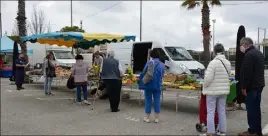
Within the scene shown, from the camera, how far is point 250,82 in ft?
20.8

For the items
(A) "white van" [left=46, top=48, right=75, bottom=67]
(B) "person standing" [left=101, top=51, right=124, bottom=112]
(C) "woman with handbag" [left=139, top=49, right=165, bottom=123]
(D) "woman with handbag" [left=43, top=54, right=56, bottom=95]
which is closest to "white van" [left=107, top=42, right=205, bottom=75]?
(D) "woman with handbag" [left=43, top=54, right=56, bottom=95]

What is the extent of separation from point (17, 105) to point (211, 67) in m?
6.73

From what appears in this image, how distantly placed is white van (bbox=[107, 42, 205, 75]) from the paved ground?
3.93 m

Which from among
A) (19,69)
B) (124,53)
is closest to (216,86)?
(19,69)

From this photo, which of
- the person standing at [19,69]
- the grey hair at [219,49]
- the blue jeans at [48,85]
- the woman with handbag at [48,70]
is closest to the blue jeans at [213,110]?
the grey hair at [219,49]

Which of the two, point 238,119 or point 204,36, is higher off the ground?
point 204,36

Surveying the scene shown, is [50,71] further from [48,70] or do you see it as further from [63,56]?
[63,56]

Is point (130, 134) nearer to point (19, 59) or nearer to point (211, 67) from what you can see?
point (211, 67)

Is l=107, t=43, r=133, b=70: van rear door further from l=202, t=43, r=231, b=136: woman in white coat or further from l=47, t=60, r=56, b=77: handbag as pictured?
l=202, t=43, r=231, b=136: woman in white coat

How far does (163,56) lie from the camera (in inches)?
627

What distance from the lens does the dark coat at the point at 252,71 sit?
6.32 m

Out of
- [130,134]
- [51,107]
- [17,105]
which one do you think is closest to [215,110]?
[130,134]

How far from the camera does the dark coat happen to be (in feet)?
20.7

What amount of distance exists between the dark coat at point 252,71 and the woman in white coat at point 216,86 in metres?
0.32
